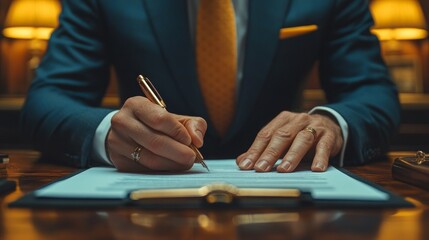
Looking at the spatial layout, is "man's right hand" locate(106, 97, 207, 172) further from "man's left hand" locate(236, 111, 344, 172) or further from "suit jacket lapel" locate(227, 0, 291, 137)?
"suit jacket lapel" locate(227, 0, 291, 137)

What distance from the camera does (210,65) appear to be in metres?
1.18

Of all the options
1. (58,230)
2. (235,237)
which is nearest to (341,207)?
(235,237)

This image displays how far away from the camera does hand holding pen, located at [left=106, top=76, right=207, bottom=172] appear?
0.72m

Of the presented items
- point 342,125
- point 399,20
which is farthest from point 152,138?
point 399,20

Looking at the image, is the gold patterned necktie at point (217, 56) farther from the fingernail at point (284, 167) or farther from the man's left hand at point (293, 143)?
the fingernail at point (284, 167)

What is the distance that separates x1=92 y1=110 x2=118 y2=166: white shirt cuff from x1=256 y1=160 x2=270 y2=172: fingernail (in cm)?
23

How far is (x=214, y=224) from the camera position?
17.2 inches

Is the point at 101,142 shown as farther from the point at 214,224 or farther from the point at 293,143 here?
the point at 214,224

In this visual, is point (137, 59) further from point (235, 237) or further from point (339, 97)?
point (235, 237)

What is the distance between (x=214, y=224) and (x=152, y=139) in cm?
31

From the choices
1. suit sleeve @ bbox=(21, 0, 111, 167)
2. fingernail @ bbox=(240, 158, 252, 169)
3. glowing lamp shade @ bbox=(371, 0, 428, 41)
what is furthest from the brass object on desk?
glowing lamp shade @ bbox=(371, 0, 428, 41)

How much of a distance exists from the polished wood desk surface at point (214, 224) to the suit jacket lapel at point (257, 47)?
701 mm

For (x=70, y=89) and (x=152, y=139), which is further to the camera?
(x=70, y=89)

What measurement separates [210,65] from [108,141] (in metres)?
0.44
